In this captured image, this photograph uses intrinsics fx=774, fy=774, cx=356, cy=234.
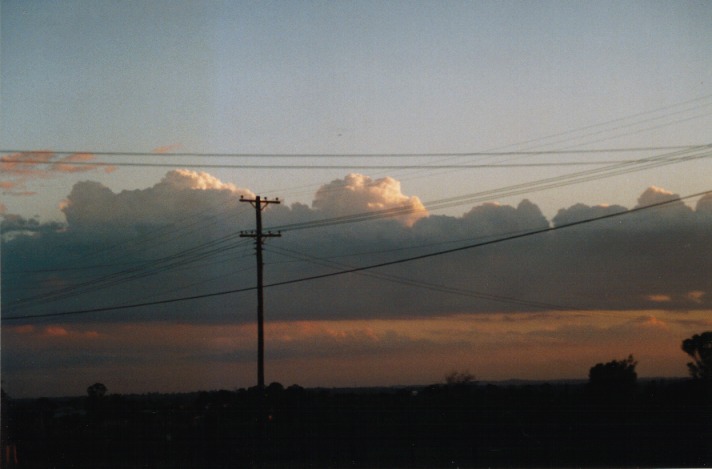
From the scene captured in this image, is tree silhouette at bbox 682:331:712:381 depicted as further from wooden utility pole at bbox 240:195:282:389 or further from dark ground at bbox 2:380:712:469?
wooden utility pole at bbox 240:195:282:389

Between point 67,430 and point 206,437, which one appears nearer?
point 206,437

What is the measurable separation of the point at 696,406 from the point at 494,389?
22359 mm

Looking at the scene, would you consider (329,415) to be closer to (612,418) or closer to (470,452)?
(470,452)

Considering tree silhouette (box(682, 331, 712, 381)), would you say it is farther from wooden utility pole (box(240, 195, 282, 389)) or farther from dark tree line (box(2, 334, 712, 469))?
wooden utility pole (box(240, 195, 282, 389))

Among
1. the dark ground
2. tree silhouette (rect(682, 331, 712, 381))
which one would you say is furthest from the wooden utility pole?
tree silhouette (rect(682, 331, 712, 381))

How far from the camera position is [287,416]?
38.8 meters

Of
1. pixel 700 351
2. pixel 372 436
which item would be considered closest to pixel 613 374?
pixel 700 351

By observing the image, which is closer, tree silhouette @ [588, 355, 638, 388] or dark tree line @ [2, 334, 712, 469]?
dark tree line @ [2, 334, 712, 469]

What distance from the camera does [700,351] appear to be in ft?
171

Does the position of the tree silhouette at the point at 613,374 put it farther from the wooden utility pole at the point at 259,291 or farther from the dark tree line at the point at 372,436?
the wooden utility pole at the point at 259,291

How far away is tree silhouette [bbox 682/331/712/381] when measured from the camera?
51.4m

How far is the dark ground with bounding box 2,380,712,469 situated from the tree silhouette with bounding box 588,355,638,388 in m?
9.78

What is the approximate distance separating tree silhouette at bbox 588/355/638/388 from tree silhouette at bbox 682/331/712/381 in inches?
238

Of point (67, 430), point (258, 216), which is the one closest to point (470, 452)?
point (258, 216)
